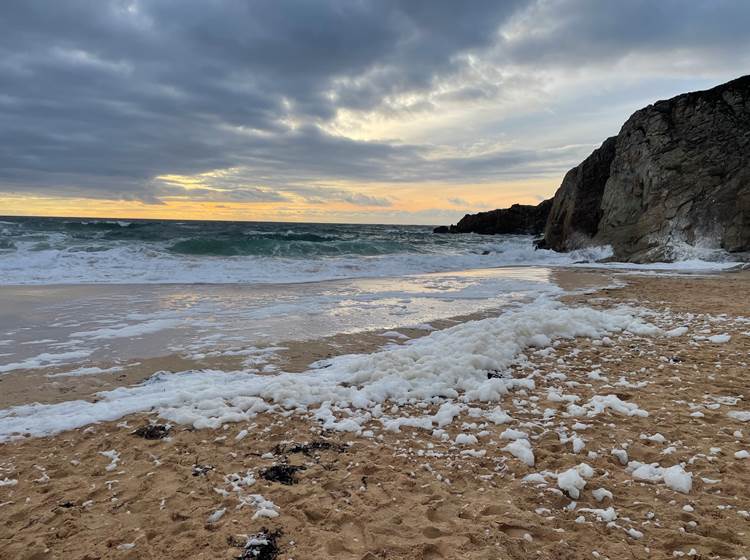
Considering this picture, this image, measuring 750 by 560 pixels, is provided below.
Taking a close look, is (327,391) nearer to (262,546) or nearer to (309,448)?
(309,448)

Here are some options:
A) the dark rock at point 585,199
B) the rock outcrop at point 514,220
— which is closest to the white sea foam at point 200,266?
the dark rock at point 585,199

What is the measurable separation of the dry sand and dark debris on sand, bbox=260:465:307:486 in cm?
5

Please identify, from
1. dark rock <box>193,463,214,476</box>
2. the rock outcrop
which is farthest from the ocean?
the rock outcrop

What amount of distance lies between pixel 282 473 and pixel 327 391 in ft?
4.84

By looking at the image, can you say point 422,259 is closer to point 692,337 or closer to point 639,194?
point 639,194

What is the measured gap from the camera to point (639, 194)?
2258cm

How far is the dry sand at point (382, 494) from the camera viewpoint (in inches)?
93.8

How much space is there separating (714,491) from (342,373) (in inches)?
138

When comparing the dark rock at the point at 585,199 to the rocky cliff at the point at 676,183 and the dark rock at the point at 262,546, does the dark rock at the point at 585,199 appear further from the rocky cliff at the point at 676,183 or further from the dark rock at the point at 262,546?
the dark rock at the point at 262,546

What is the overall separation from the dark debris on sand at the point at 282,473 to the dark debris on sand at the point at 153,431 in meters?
1.16

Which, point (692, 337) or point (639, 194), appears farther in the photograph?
point (639, 194)

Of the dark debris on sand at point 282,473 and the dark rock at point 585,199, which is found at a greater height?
the dark rock at point 585,199

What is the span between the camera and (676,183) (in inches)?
811

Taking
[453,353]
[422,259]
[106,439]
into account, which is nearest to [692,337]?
[453,353]
